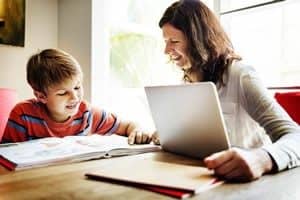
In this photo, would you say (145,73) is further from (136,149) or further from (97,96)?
(136,149)

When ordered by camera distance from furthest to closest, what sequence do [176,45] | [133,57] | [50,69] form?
[133,57] → [50,69] → [176,45]

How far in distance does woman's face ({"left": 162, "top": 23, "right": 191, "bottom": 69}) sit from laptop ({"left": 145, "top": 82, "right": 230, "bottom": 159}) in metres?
0.40

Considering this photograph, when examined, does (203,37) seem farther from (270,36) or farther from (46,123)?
(270,36)

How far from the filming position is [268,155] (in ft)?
2.54

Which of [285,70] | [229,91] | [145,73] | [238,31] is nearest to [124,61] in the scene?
[145,73]

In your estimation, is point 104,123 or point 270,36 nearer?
point 104,123

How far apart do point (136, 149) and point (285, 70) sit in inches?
55.7

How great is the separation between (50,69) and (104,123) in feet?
1.13

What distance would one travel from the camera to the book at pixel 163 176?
2.07 ft

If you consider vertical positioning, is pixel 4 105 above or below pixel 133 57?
below

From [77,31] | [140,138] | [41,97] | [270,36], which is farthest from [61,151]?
[270,36]

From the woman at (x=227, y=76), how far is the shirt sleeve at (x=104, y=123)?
14.7 inches

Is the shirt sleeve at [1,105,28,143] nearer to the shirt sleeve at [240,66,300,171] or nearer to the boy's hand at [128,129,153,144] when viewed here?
the boy's hand at [128,129,153,144]

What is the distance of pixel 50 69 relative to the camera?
1459 millimetres
